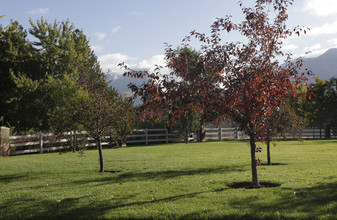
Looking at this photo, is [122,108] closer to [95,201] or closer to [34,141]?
[95,201]

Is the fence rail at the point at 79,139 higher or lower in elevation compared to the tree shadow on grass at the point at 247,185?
higher

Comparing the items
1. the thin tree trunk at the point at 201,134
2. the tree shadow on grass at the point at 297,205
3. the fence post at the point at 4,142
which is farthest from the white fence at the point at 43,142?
the tree shadow on grass at the point at 297,205

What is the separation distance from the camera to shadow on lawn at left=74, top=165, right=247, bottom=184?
927cm

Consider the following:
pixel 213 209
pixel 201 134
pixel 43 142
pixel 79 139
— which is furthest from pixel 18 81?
pixel 213 209

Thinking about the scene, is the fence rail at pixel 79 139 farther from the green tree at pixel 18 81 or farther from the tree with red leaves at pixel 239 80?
the green tree at pixel 18 81

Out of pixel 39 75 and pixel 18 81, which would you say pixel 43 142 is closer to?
pixel 18 81

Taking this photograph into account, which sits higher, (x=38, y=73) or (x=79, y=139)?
(x=38, y=73)

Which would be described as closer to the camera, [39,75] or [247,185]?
[247,185]

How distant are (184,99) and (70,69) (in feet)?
85.8

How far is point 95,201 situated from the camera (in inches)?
265

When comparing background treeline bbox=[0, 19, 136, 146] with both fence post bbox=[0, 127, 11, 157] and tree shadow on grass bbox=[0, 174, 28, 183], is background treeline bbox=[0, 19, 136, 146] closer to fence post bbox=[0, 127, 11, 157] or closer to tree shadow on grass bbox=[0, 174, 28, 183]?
fence post bbox=[0, 127, 11, 157]

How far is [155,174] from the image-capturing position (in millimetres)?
10188

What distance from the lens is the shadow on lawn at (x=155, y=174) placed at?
365 inches

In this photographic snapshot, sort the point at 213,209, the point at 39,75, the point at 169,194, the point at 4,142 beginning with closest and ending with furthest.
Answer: the point at 213,209 < the point at 169,194 < the point at 4,142 < the point at 39,75
